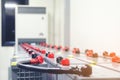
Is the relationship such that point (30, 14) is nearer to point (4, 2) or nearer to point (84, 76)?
point (4, 2)

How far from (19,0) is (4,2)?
415 mm

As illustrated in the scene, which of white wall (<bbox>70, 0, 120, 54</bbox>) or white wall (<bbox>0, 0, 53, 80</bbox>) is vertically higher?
white wall (<bbox>70, 0, 120, 54</bbox>)

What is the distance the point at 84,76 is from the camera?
97cm

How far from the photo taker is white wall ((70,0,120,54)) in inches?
110

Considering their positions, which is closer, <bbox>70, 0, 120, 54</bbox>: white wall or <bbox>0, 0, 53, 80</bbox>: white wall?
<bbox>70, 0, 120, 54</bbox>: white wall

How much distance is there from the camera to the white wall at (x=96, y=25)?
9.14ft

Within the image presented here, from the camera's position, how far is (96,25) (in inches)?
136

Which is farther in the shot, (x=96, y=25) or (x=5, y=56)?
→ (x=5, y=56)

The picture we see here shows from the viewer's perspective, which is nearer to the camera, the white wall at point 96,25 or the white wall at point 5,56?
the white wall at point 96,25

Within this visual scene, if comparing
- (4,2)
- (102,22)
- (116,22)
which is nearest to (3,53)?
(4,2)

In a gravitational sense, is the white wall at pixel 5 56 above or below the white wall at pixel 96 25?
below

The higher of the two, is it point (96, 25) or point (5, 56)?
point (96, 25)

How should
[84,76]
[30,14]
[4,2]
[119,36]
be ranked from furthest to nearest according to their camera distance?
1. [4,2]
2. [30,14]
3. [119,36]
4. [84,76]

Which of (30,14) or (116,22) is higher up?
(30,14)
